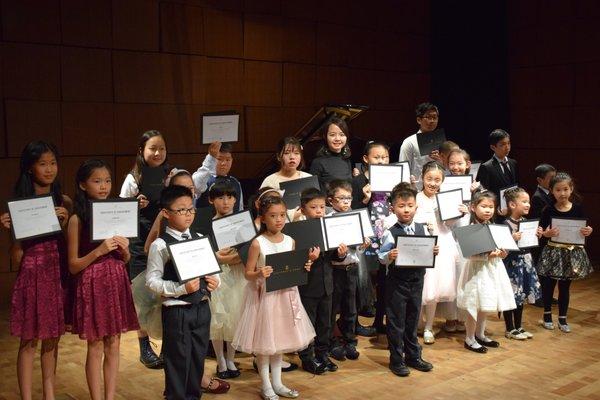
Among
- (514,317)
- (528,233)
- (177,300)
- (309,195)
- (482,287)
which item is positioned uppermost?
(309,195)

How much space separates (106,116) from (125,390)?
3200 mm

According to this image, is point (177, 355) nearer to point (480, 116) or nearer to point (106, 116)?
point (106, 116)

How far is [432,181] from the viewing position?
180 inches

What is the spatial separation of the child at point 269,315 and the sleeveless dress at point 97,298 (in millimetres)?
714

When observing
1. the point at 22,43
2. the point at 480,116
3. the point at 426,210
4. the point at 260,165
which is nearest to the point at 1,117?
the point at 22,43

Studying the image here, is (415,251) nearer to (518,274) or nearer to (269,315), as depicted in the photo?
(269,315)

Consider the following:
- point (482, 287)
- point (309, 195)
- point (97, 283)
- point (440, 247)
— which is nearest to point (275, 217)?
point (309, 195)

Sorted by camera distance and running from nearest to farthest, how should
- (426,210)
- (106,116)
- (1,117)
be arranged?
(426,210) < (1,117) < (106,116)

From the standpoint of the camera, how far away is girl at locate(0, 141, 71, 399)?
3139mm

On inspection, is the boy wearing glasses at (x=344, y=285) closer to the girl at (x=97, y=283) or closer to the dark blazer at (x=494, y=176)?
the girl at (x=97, y=283)

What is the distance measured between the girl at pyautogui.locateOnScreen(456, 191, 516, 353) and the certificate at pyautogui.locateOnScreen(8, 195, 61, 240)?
8.86 feet

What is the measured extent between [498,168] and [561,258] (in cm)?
107

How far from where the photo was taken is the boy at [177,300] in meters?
3.13

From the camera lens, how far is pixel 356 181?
479cm
